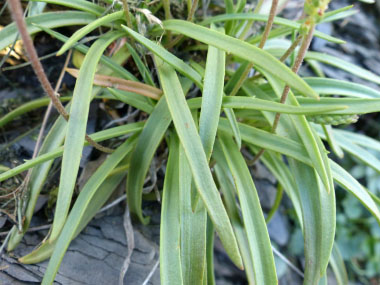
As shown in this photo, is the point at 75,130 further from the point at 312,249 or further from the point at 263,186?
the point at 263,186

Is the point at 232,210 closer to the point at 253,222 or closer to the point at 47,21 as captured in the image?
the point at 253,222

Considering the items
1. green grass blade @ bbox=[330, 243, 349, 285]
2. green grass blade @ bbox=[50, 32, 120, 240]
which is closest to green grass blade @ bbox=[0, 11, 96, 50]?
green grass blade @ bbox=[50, 32, 120, 240]

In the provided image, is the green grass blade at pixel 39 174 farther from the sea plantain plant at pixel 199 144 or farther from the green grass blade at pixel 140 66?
the green grass blade at pixel 140 66

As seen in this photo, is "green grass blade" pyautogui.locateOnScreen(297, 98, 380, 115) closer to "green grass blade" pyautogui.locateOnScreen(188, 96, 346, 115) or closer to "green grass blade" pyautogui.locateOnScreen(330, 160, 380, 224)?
"green grass blade" pyautogui.locateOnScreen(188, 96, 346, 115)

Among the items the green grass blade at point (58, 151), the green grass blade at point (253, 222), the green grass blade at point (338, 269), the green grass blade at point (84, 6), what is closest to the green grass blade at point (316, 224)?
the green grass blade at point (253, 222)

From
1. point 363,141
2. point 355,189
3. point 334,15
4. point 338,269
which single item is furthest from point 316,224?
point 334,15

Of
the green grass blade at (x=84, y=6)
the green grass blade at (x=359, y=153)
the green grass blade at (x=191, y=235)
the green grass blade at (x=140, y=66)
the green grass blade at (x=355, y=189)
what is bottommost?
the green grass blade at (x=191, y=235)

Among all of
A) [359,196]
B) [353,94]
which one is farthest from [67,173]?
[353,94]
